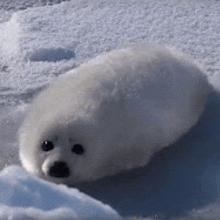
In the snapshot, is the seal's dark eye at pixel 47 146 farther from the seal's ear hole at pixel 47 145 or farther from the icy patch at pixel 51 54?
the icy patch at pixel 51 54

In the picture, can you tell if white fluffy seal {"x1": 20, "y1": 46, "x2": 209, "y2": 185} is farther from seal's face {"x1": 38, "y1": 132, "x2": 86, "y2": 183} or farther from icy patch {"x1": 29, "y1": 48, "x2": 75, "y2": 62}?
icy patch {"x1": 29, "y1": 48, "x2": 75, "y2": 62}

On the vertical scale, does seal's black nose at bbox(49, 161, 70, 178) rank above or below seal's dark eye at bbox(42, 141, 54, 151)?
below

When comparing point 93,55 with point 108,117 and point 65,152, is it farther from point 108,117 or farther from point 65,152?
point 65,152

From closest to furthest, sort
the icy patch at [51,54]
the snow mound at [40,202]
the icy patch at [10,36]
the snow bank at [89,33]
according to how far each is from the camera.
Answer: the snow mound at [40,202] → the snow bank at [89,33] → the icy patch at [51,54] → the icy patch at [10,36]

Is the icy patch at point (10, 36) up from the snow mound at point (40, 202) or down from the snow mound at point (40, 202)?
up

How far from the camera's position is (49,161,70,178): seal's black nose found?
2439 mm

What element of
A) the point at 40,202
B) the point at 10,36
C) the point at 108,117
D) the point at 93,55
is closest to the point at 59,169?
the point at 108,117

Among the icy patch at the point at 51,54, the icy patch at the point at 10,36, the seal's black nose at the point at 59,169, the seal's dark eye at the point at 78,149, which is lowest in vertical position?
the seal's black nose at the point at 59,169

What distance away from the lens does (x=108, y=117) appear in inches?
102

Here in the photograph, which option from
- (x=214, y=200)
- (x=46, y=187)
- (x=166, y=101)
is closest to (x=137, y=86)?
(x=166, y=101)

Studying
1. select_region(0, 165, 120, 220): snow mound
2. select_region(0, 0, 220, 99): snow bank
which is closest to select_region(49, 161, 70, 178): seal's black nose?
select_region(0, 165, 120, 220): snow mound

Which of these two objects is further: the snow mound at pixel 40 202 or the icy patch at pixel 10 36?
the icy patch at pixel 10 36

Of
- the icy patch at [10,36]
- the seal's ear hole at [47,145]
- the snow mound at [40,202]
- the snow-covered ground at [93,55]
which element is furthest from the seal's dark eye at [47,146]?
the icy patch at [10,36]

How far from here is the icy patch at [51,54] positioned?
12.8 ft
